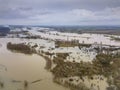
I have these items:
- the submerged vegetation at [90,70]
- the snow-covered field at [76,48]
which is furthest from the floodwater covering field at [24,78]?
the snow-covered field at [76,48]

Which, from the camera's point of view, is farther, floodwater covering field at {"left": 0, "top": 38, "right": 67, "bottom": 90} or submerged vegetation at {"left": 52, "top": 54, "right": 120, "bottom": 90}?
submerged vegetation at {"left": 52, "top": 54, "right": 120, "bottom": 90}

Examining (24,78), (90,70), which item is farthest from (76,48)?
(24,78)

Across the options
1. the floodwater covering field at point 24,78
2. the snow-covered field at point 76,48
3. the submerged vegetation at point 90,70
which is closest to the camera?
the floodwater covering field at point 24,78

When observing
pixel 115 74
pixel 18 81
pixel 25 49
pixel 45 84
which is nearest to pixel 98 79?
pixel 115 74

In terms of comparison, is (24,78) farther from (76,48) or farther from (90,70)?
(76,48)

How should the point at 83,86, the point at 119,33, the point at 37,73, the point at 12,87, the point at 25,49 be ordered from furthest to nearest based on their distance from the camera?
the point at 119,33 < the point at 25,49 < the point at 37,73 < the point at 83,86 < the point at 12,87

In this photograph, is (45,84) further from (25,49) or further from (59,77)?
(25,49)

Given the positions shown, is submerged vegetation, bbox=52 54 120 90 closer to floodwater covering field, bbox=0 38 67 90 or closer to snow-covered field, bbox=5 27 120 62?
floodwater covering field, bbox=0 38 67 90

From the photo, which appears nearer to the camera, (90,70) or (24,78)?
(24,78)

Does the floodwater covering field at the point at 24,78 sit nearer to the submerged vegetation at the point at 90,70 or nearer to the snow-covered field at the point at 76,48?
the submerged vegetation at the point at 90,70

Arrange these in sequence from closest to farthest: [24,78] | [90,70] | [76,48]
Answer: [24,78] → [90,70] → [76,48]

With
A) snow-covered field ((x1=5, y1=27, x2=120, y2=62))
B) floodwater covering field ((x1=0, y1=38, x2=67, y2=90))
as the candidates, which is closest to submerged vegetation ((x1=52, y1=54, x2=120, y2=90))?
floodwater covering field ((x1=0, y1=38, x2=67, y2=90))
